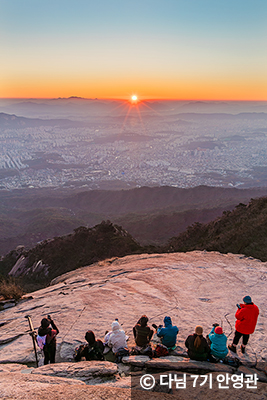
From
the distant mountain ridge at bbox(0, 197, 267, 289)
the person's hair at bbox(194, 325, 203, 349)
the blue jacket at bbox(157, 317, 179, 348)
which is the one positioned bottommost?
the distant mountain ridge at bbox(0, 197, 267, 289)

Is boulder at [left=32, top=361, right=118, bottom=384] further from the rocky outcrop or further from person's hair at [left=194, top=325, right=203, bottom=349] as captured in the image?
person's hair at [left=194, top=325, right=203, bottom=349]

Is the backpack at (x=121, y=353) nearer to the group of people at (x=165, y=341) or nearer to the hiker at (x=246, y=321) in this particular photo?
the group of people at (x=165, y=341)

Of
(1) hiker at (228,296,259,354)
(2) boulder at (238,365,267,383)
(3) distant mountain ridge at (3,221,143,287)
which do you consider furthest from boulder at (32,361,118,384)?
(3) distant mountain ridge at (3,221,143,287)

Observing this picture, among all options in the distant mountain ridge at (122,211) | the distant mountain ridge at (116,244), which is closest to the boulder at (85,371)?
the distant mountain ridge at (116,244)

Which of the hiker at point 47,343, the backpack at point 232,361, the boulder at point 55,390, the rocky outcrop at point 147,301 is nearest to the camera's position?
the boulder at point 55,390

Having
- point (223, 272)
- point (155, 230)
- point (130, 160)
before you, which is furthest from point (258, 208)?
point (130, 160)

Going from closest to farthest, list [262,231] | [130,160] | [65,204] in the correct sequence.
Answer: [262,231] < [65,204] < [130,160]

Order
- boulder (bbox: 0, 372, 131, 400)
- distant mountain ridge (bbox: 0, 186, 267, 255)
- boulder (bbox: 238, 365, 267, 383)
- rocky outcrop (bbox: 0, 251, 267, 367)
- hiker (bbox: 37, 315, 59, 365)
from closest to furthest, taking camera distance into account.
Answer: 1. boulder (bbox: 0, 372, 131, 400)
2. boulder (bbox: 238, 365, 267, 383)
3. hiker (bbox: 37, 315, 59, 365)
4. rocky outcrop (bbox: 0, 251, 267, 367)
5. distant mountain ridge (bbox: 0, 186, 267, 255)

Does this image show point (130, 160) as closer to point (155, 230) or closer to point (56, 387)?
point (155, 230)

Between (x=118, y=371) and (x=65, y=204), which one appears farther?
(x=65, y=204)
